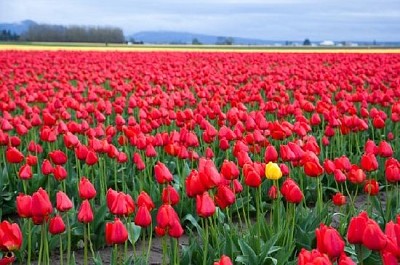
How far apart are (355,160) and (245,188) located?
145cm

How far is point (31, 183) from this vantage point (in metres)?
5.40

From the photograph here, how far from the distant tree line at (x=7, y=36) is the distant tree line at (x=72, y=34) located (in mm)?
980

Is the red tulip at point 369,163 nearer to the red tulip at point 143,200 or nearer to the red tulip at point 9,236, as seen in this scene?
the red tulip at point 143,200

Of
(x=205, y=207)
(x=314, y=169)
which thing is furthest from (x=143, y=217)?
(x=314, y=169)

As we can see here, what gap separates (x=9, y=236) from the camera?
2561 mm

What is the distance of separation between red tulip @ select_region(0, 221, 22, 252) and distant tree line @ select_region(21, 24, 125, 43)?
260 feet

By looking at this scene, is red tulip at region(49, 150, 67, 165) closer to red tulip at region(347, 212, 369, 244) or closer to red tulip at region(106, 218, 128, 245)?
red tulip at region(106, 218, 128, 245)

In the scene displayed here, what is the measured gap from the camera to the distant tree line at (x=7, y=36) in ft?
255

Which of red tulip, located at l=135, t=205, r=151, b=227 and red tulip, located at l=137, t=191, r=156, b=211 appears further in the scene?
red tulip, located at l=137, t=191, r=156, b=211

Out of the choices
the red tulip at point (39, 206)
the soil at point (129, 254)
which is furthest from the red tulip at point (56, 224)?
the soil at point (129, 254)

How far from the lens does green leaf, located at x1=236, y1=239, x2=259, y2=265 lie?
10.7 feet

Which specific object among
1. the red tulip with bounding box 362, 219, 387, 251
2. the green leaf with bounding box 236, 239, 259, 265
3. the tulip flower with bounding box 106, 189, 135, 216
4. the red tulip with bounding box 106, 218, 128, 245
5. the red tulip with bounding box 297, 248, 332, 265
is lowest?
the green leaf with bounding box 236, 239, 259, 265

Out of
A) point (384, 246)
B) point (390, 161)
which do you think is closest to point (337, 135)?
point (390, 161)

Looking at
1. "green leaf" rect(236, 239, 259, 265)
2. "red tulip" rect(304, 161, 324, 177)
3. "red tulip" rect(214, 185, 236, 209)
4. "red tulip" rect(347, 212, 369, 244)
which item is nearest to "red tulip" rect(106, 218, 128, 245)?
"red tulip" rect(214, 185, 236, 209)
